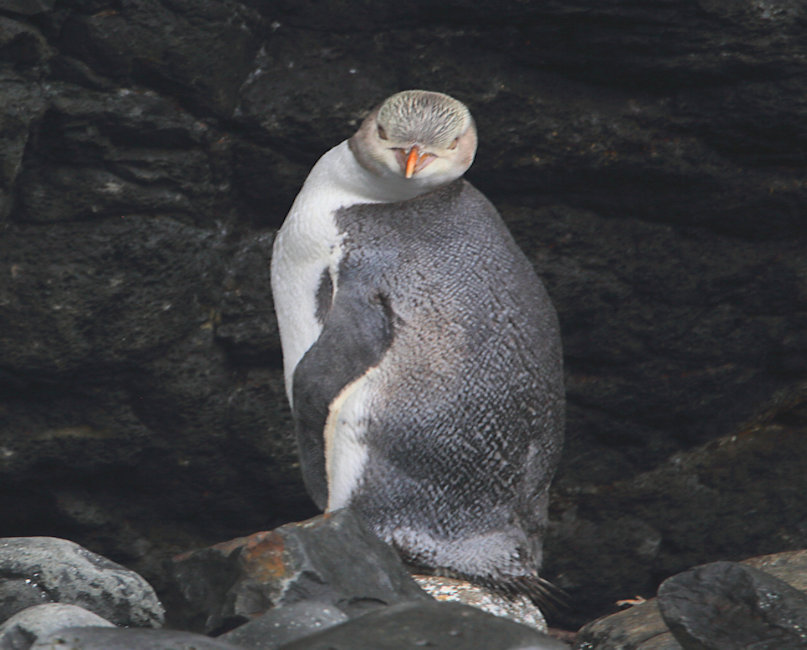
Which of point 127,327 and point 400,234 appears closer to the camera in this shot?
point 400,234

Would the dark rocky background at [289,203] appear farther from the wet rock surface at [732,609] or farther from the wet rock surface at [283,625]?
the wet rock surface at [732,609]

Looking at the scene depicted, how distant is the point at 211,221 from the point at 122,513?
1125mm

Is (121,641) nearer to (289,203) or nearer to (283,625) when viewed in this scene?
(283,625)

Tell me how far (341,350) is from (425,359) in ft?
0.73

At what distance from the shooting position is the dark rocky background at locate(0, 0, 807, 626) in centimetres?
362

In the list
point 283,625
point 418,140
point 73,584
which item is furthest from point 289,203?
point 283,625

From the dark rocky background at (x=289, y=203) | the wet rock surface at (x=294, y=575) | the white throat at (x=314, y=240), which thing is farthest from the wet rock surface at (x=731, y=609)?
the dark rocky background at (x=289, y=203)

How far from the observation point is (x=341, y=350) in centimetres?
295

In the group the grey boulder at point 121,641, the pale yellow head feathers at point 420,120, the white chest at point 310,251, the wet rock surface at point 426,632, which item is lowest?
the grey boulder at point 121,641

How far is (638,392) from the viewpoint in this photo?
4324 mm

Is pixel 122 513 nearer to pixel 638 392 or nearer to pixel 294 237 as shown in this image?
pixel 294 237

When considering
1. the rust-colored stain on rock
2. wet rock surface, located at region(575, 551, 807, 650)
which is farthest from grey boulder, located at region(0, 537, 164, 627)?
wet rock surface, located at region(575, 551, 807, 650)

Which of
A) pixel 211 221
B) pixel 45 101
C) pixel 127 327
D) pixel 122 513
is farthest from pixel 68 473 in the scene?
pixel 45 101

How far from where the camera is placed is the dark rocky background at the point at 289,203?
3619 mm
